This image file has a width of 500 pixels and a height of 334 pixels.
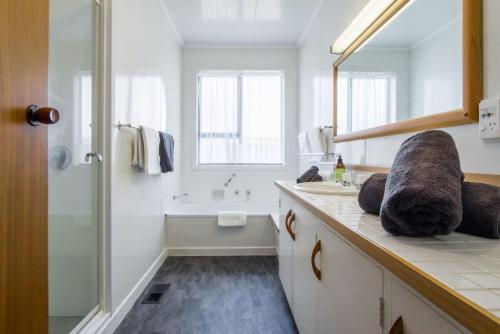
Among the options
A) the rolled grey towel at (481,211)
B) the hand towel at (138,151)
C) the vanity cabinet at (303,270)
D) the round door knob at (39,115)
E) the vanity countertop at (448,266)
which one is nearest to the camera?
the vanity countertop at (448,266)

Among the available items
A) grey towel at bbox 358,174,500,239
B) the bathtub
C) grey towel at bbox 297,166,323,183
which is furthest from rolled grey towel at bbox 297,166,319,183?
grey towel at bbox 358,174,500,239

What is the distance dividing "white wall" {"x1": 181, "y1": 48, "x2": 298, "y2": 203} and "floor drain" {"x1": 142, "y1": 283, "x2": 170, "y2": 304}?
4.73ft

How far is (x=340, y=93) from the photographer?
2.03m

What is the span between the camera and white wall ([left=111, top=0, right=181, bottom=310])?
1.72 metres

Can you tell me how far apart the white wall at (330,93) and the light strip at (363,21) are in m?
0.17

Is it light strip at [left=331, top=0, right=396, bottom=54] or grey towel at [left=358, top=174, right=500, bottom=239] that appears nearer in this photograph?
grey towel at [left=358, top=174, right=500, bottom=239]

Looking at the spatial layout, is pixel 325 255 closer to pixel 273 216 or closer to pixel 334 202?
pixel 334 202

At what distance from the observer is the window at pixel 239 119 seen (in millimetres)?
3645

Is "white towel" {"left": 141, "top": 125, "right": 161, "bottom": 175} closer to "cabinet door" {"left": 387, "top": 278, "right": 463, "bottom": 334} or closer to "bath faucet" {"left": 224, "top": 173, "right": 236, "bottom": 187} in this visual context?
"bath faucet" {"left": 224, "top": 173, "right": 236, "bottom": 187}

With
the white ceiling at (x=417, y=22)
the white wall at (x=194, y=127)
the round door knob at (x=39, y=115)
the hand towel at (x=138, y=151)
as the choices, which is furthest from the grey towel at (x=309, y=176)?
the round door knob at (x=39, y=115)

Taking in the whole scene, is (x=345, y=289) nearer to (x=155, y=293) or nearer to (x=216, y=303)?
(x=216, y=303)

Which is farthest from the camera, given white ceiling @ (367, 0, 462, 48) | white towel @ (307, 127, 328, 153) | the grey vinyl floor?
white towel @ (307, 127, 328, 153)

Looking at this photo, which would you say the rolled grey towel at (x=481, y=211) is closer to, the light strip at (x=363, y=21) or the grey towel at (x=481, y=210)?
the grey towel at (x=481, y=210)

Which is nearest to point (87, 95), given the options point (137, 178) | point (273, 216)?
point (137, 178)
